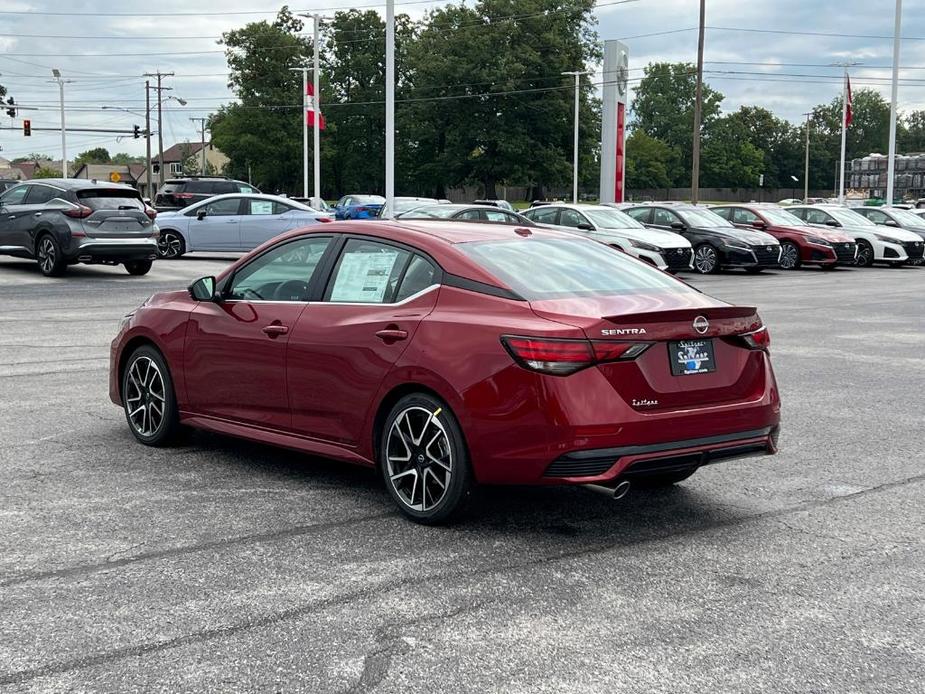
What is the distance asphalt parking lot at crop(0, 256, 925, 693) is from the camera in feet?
12.8

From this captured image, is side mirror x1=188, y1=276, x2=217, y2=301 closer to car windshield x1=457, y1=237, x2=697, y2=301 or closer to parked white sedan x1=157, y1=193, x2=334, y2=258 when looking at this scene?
car windshield x1=457, y1=237, x2=697, y2=301

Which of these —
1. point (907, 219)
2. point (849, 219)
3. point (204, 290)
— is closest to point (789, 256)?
point (849, 219)

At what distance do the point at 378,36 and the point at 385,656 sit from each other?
304 ft

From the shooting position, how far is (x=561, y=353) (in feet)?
17.0

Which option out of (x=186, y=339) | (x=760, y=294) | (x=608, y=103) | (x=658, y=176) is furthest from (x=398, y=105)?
(x=186, y=339)

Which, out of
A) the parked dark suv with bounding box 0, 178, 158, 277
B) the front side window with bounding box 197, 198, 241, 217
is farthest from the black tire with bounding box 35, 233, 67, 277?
the front side window with bounding box 197, 198, 241, 217

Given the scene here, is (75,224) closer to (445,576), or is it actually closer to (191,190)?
(445,576)

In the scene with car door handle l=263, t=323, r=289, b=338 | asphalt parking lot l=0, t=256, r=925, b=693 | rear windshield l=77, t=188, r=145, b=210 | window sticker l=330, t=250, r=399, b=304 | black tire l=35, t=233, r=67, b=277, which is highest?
→ rear windshield l=77, t=188, r=145, b=210

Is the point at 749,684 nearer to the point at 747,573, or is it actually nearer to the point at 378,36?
the point at 747,573

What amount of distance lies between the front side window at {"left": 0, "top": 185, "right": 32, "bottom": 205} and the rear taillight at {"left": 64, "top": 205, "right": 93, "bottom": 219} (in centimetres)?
154

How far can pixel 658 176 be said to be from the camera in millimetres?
140000

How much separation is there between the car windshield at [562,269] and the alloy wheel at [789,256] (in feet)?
78.5

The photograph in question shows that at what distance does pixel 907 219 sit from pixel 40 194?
24412 mm

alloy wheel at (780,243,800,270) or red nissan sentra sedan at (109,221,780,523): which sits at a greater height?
red nissan sentra sedan at (109,221,780,523)
